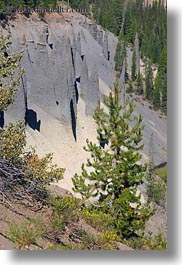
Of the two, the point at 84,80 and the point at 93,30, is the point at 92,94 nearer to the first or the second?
the point at 84,80

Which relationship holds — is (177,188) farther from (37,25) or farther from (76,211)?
(37,25)

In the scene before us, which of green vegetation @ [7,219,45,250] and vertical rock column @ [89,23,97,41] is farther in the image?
vertical rock column @ [89,23,97,41]

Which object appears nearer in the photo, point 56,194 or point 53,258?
point 53,258

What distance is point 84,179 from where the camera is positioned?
15.7ft

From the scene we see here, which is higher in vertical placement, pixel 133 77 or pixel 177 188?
pixel 133 77

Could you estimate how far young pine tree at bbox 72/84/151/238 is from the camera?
4.76m

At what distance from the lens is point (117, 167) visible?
A: 189 inches

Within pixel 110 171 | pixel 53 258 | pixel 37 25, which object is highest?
pixel 37 25

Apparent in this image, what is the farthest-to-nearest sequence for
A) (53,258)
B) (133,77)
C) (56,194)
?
(133,77) → (56,194) → (53,258)

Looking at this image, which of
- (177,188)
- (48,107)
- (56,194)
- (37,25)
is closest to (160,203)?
(177,188)

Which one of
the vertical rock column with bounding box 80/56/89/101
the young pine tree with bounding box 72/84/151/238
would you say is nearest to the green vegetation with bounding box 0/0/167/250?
the young pine tree with bounding box 72/84/151/238

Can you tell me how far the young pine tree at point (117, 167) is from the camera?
4.76 metres

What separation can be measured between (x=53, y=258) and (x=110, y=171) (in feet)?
2.57

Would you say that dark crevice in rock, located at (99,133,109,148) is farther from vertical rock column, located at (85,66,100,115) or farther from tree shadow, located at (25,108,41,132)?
tree shadow, located at (25,108,41,132)
